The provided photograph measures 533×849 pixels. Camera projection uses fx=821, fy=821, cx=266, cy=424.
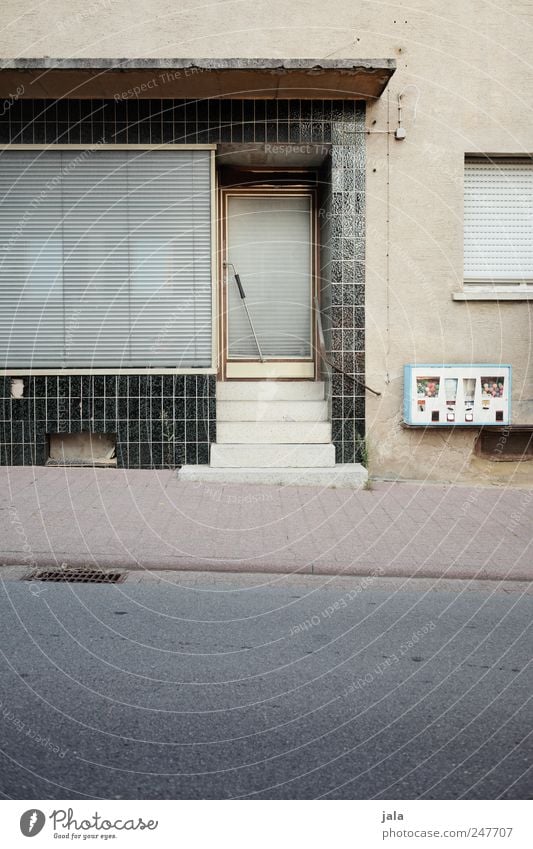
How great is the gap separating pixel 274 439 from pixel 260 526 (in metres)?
2.75

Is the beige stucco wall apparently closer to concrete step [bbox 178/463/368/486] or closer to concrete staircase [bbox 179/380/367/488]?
concrete staircase [bbox 179/380/367/488]

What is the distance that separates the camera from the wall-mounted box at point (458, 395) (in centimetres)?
1038

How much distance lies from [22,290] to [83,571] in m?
5.34

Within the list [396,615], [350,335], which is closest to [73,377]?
[350,335]

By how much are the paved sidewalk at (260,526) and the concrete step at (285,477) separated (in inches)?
7.1

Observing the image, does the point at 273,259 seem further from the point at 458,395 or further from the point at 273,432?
the point at 458,395

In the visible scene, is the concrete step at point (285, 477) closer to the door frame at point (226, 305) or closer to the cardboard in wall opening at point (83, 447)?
the cardboard in wall opening at point (83, 447)

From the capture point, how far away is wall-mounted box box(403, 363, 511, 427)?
10383 millimetres

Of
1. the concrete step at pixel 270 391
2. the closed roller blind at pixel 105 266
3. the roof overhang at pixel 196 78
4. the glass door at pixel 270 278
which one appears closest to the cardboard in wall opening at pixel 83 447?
the closed roller blind at pixel 105 266

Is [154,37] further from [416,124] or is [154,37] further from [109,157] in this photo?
[416,124]

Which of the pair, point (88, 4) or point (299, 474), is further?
point (88, 4)

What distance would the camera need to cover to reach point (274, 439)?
10312mm

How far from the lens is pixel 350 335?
34.4 ft
